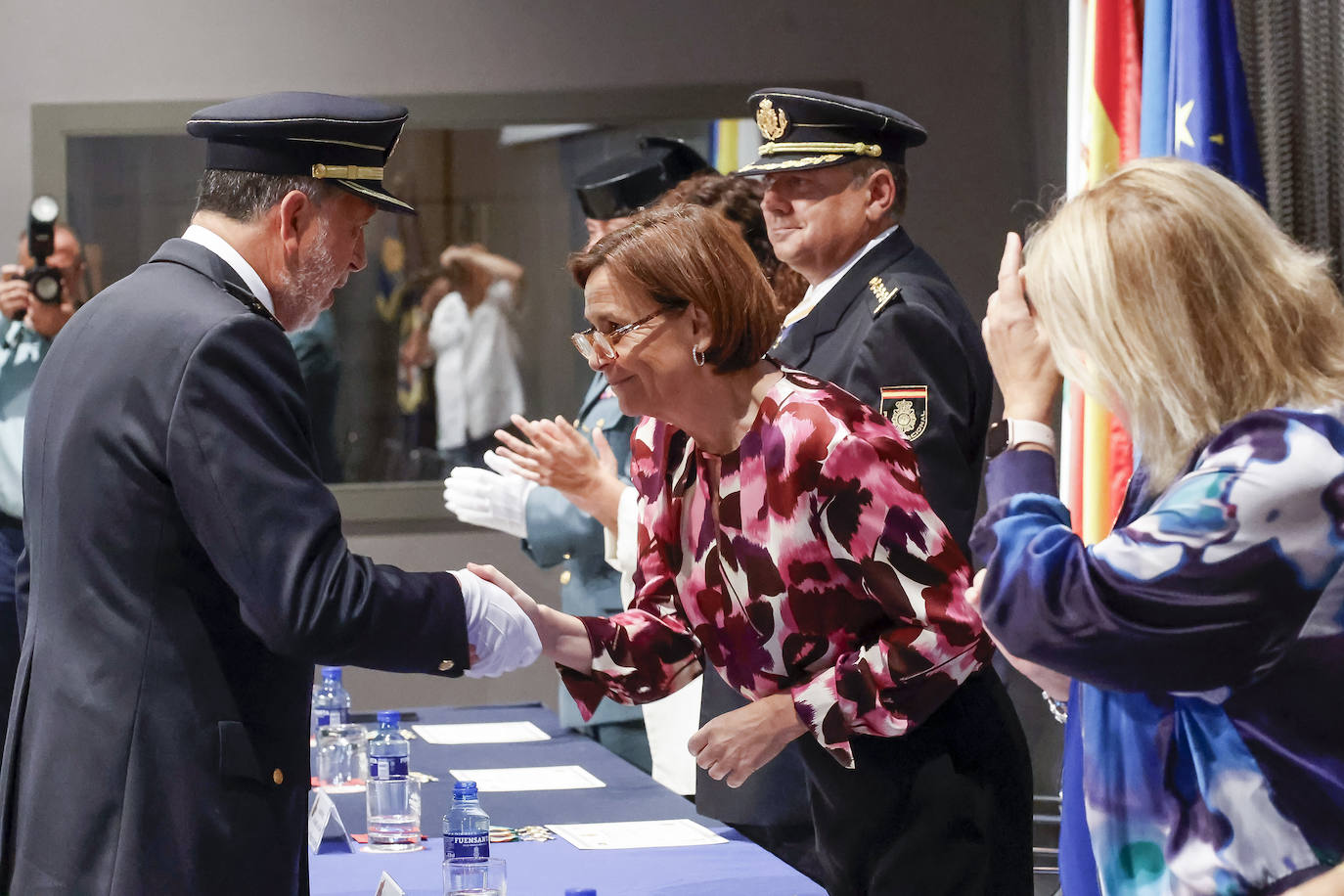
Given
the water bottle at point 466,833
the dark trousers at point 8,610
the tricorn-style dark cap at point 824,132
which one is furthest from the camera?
the dark trousers at point 8,610

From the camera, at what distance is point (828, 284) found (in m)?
2.69

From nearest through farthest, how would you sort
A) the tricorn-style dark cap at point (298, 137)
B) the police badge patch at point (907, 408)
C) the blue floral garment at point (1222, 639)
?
the blue floral garment at point (1222, 639) → the tricorn-style dark cap at point (298, 137) → the police badge patch at point (907, 408)

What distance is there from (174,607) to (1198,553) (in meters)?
0.95

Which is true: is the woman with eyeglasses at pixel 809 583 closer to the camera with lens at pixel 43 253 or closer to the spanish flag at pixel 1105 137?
the spanish flag at pixel 1105 137

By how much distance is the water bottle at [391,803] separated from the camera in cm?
212

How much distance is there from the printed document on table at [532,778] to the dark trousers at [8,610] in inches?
54.6

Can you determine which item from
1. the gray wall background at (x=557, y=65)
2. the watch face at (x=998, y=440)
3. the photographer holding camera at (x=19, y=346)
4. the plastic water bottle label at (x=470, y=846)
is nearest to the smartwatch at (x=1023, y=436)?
the watch face at (x=998, y=440)

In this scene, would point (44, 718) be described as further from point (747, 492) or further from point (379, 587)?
point (747, 492)

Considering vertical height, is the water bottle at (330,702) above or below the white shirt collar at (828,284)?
below

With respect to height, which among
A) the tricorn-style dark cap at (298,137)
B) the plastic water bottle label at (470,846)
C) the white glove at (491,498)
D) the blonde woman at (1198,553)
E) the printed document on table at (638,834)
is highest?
the tricorn-style dark cap at (298,137)

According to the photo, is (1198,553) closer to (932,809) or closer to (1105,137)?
(932,809)

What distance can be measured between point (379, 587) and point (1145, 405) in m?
0.77

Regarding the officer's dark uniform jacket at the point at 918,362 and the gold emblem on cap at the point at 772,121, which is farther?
the gold emblem on cap at the point at 772,121

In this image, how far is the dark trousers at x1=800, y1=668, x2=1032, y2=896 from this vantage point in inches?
71.6
